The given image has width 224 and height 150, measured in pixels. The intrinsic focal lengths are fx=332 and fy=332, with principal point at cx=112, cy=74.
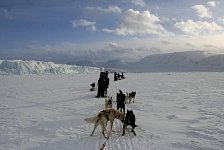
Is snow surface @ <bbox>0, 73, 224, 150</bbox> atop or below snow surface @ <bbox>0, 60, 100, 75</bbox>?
below

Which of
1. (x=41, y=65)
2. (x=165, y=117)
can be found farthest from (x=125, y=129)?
(x=41, y=65)

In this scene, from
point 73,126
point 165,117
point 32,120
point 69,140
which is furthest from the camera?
point 165,117

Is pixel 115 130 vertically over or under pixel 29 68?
under

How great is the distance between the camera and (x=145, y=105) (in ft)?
60.4

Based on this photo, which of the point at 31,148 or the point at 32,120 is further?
the point at 32,120

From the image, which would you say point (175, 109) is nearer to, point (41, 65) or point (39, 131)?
point (39, 131)

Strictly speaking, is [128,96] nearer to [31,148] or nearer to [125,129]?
[125,129]

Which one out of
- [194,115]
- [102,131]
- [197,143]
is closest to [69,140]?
[102,131]

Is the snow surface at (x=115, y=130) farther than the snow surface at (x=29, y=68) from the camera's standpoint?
No

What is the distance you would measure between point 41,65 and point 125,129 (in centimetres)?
12904

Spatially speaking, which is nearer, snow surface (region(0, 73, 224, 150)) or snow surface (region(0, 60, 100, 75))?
snow surface (region(0, 73, 224, 150))

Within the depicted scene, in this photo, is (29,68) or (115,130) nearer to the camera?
(115,130)

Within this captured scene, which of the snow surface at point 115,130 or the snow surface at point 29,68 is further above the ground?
the snow surface at point 29,68

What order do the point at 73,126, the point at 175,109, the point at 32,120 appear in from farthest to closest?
1. the point at 175,109
2. the point at 32,120
3. the point at 73,126
